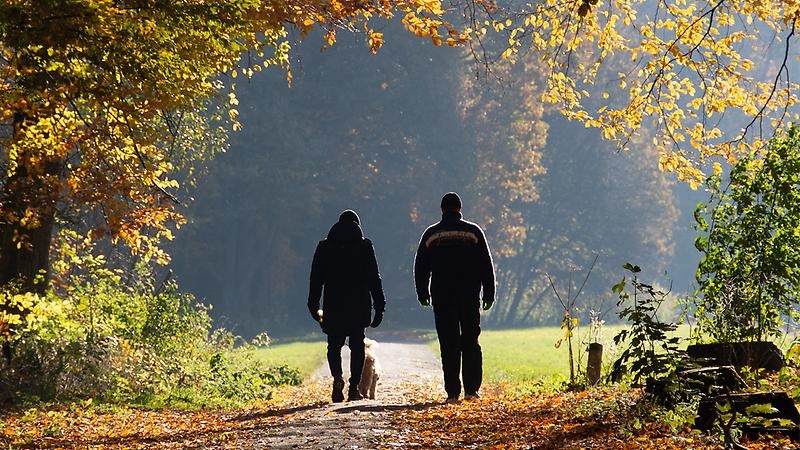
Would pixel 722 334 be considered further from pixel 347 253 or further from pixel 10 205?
pixel 10 205

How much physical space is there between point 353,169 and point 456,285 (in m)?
41.6

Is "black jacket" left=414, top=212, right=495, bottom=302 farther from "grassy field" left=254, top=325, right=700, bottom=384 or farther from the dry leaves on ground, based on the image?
"grassy field" left=254, top=325, right=700, bottom=384

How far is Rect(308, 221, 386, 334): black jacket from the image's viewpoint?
12.7 meters

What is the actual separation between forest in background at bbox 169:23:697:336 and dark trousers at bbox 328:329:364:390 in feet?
119

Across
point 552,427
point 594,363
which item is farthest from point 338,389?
point 552,427

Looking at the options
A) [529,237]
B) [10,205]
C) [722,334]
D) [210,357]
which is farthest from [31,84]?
[529,237]

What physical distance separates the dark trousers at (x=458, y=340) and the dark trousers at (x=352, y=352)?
4.07 ft

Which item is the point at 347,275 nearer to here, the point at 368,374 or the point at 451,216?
the point at 451,216

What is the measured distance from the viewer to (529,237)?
68625mm

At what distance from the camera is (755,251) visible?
11.1m

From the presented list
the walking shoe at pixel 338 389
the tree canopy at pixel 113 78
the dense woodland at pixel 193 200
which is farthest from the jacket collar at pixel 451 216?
the walking shoe at pixel 338 389

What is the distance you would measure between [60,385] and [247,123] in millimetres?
37327

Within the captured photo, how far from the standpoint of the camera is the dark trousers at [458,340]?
11844 millimetres

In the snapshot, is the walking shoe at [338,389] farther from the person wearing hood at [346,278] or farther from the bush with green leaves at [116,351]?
the bush with green leaves at [116,351]
